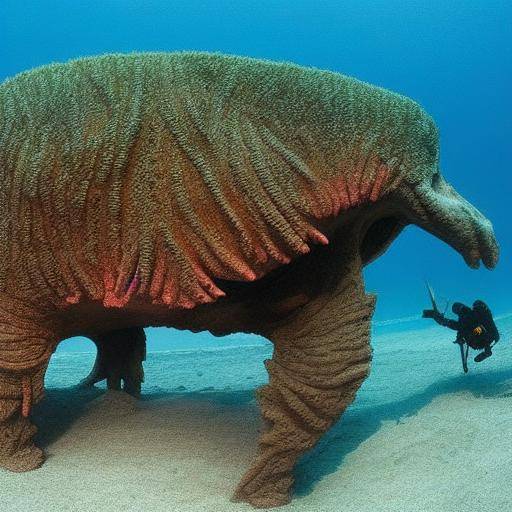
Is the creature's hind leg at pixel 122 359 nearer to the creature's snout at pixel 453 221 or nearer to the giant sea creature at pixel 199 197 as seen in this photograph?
Result: the giant sea creature at pixel 199 197

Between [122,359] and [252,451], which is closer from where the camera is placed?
[252,451]

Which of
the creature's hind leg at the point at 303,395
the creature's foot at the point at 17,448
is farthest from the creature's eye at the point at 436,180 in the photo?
the creature's foot at the point at 17,448

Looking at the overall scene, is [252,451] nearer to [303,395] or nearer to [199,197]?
[303,395]

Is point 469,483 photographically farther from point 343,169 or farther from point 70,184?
point 70,184

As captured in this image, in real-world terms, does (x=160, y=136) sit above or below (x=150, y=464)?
above

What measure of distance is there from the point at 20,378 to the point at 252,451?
4.05 feet

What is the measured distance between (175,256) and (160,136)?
0.50 m

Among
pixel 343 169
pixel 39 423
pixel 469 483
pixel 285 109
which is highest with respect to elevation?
pixel 285 109

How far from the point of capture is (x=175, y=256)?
233cm

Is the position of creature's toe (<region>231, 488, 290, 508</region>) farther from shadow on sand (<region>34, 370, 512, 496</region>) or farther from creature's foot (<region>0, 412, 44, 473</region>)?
creature's foot (<region>0, 412, 44, 473</region>)

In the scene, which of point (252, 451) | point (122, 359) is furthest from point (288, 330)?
point (122, 359)

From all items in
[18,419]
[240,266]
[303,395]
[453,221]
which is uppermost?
[453,221]

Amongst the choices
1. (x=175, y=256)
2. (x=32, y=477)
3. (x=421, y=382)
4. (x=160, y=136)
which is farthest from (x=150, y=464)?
(x=421, y=382)

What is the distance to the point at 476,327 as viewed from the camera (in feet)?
A: 12.7
